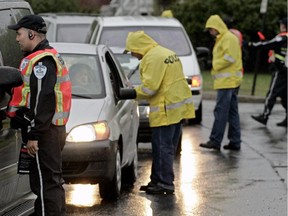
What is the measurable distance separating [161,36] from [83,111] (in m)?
6.98

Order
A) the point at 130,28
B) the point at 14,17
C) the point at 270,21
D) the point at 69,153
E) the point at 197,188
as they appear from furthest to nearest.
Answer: the point at 270,21, the point at 130,28, the point at 197,188, the point at 69,153, the point at 14,17

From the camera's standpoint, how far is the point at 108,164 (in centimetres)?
883

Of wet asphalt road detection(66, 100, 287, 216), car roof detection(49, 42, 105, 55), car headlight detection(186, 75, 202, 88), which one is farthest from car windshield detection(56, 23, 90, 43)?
car roof detection(49, 42, 105, 55)

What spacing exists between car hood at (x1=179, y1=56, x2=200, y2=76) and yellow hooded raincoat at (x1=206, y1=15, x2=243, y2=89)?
208 cm

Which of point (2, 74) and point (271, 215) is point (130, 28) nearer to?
point (271, 215)

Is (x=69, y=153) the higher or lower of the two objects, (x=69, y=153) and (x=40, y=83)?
the lower

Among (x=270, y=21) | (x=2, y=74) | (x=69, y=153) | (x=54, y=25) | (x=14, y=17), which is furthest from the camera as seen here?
(x=270, y=21)

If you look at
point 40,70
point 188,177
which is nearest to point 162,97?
point 188,177

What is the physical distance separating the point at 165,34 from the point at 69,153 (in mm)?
7601

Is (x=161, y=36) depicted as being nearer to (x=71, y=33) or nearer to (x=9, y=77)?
(x=71, y=33)

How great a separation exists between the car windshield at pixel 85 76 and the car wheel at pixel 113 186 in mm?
709

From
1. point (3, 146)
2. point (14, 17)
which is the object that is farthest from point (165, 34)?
point (3, 146)

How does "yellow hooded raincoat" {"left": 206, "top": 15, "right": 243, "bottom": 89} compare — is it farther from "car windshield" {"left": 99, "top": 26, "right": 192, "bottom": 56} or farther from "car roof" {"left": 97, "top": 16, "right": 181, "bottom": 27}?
"car roof" {"left": 97, "top": 16, "right": 181, "bottom": 27}

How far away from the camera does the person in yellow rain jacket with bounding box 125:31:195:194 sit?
9477 mm
